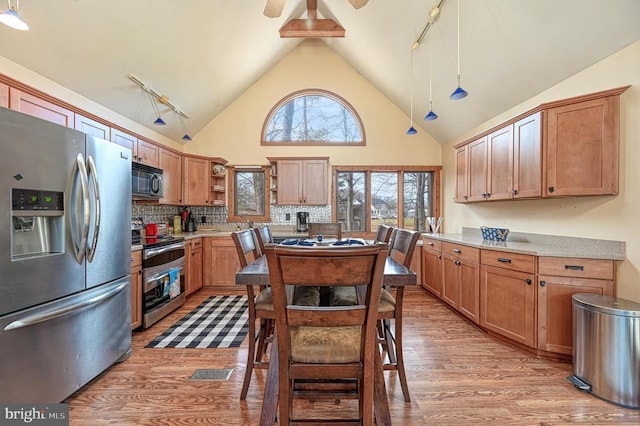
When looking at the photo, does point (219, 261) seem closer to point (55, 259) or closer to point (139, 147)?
point (139, 147)

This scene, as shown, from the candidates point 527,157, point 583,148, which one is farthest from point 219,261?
point 583,148

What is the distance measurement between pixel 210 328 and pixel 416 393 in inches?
85.6

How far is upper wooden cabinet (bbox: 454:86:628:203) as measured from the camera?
2.21m

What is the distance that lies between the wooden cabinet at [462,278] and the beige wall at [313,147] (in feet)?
6.92

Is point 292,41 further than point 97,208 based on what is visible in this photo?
Yes

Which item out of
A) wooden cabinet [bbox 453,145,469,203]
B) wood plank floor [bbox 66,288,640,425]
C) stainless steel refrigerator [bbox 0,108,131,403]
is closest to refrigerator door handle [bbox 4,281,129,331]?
stainless steel refrigerator [bbox 0,108,131,403]

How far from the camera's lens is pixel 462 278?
3.20 meters

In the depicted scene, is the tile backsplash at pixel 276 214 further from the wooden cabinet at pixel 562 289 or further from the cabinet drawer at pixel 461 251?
the wooden cabinet at pixel 562 289

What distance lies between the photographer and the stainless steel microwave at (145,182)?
3.12 m

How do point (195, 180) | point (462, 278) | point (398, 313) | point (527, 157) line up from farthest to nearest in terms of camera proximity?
1. point (195, 180)
2. point (462, 278)
3. point (527, 157)
4. point (398, 313)

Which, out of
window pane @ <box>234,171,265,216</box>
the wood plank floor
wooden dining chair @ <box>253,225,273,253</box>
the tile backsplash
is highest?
A: window pane @ <box>234,171,265,216</box>

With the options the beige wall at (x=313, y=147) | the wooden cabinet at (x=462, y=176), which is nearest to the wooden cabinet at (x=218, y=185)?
the beige wall at (x=313, y=147)

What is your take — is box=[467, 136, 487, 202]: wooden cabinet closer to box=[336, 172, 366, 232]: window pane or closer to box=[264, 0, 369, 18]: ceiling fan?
box=[336, 172, 366, 232]: window pane

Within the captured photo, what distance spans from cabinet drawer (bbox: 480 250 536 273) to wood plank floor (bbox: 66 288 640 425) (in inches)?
30.6
